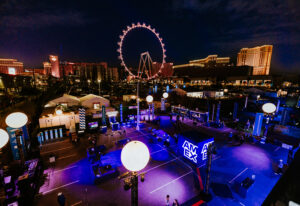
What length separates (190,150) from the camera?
9.87 m

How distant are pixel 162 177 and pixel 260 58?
185305 millimetres

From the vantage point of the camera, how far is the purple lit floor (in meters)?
7.05

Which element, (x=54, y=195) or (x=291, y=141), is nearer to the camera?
(x=54, y=195)

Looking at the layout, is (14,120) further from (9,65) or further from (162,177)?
(9,65)

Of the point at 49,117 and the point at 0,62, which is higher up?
the point at 0,62

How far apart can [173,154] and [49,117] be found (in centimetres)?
1384

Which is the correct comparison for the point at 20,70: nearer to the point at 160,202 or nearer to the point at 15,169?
the point at 15,169

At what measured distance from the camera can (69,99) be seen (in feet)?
75.4

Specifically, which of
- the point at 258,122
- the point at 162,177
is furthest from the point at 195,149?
the point at 258,122

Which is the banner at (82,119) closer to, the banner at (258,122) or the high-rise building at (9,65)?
the banner at (258,122)

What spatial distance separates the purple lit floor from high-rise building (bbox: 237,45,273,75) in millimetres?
172072

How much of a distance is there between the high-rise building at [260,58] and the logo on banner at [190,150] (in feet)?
580

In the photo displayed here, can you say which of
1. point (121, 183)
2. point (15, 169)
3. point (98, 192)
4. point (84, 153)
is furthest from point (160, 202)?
point (15, 169)

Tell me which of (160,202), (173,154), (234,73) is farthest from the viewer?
(234,73)
